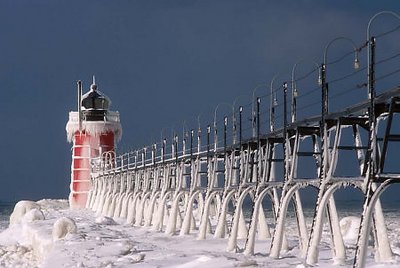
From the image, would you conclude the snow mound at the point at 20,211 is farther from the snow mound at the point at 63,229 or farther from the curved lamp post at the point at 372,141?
the curved lamp post at the point at 372,141

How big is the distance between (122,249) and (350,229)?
1180 cm

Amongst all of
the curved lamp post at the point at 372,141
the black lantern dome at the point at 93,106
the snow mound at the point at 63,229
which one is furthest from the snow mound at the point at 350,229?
the black lantern dome at the point at 93,106

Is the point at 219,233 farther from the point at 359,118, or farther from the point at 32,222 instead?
the point at 32,222

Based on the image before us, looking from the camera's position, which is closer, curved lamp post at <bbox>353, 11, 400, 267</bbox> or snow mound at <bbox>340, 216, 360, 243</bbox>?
curved lamp post at <bbox>353, 11, 400, 267</bbox>

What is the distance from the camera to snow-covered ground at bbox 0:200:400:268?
17.2 m

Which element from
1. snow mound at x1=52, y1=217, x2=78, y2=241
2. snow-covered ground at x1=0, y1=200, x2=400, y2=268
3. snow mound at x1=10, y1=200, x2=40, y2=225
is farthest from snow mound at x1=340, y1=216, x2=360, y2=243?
snow mound at x1=10, y1=200, x2=40, y2=225

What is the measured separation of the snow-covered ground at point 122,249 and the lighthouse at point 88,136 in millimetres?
19378

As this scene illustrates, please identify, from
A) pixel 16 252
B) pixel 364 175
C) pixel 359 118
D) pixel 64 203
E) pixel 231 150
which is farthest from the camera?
pixel 64 203

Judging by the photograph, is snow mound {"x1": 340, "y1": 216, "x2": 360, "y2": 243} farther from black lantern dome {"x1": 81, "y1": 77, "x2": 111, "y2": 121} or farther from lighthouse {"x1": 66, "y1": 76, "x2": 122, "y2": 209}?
black lantern dome {"x1": 81, "y1": 77, "x2": 111, "y2": 121}

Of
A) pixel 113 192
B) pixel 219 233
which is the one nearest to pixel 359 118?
pixel 219 233

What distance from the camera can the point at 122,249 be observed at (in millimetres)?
21188

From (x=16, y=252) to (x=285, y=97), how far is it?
16.2 m

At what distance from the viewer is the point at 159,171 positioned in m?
35.4

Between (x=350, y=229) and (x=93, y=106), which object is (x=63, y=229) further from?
(x=93, y=106)
